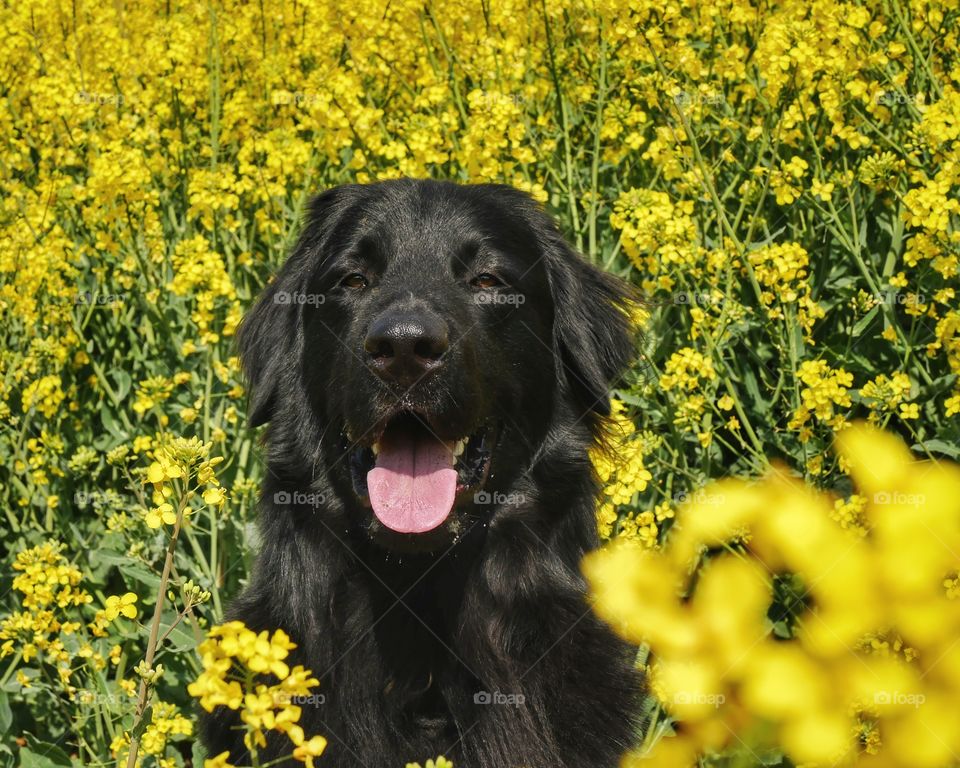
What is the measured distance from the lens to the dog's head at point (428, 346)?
8.38 feet

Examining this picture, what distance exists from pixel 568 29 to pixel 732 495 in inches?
161

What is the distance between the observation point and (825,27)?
360 centimetres

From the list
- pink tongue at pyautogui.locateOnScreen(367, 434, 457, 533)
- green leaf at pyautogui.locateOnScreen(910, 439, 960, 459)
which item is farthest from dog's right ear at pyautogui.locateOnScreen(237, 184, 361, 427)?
green leaf at pyautogui.locateOnScreen(910, 439, 960, 459)

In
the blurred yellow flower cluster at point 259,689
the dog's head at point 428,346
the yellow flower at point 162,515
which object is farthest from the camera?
the dog's head at point 428,346

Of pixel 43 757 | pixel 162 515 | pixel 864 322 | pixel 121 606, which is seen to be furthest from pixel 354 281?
pixel 43 757

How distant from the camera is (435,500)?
2602mm

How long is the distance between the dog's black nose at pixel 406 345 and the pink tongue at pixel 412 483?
229 millimetres

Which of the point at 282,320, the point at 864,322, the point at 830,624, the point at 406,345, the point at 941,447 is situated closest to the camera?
the point at 830,624

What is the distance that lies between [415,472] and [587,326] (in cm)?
84

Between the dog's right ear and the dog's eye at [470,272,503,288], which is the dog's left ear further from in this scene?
the dog's right ear

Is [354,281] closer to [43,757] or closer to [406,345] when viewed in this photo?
[406,345]

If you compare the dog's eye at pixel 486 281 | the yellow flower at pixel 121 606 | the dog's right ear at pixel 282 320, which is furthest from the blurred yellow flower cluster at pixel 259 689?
the dog's right ear at pixel 282 320

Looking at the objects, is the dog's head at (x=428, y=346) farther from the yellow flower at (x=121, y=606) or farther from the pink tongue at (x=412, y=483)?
the yellow flower at (x=121, y=606)

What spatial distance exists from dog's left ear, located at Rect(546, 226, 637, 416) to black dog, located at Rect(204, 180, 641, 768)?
1 centimetres
